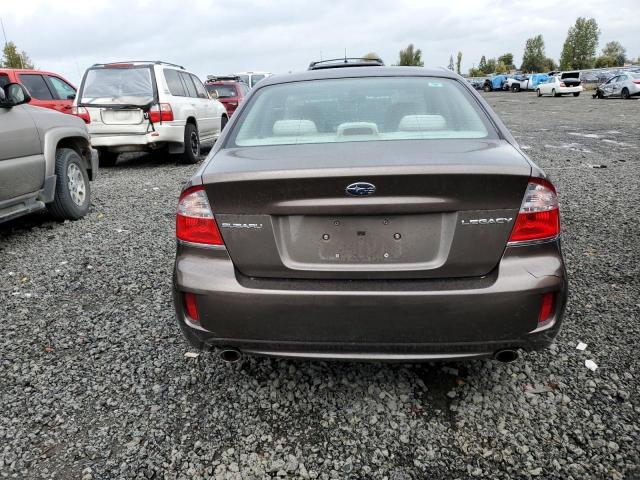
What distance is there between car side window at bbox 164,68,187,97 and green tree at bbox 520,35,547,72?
314 feet

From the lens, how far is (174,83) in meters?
9.55

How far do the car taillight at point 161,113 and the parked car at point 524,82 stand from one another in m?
44.1

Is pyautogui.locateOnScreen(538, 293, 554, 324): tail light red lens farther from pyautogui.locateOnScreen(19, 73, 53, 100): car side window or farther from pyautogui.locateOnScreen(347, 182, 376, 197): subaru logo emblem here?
pyautogui.locateOnScreen(19, 73, 53, 100): car side window

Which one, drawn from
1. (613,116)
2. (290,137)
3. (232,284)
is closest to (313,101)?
(290,137)

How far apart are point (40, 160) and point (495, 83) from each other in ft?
172

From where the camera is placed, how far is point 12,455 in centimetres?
222

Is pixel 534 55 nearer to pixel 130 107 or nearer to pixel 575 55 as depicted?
pixel 575 55

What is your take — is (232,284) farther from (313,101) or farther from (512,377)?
(512,377)

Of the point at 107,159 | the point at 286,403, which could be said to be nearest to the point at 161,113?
the point at 107,159

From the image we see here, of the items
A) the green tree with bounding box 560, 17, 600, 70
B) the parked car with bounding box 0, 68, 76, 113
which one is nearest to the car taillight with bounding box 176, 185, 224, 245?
the parked car with bounding box 0, 68, 76, 113

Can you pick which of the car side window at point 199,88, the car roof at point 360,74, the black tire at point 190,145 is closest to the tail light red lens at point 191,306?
the car roof at point 360,74

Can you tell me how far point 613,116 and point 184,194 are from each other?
1923 cm

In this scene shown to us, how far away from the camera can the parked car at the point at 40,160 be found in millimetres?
4680

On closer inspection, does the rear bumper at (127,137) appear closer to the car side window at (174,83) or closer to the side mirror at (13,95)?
the car side window at (174,83)
